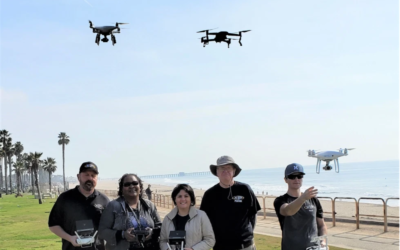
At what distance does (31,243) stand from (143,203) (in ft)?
26.0

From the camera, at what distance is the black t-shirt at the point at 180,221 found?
445 cm

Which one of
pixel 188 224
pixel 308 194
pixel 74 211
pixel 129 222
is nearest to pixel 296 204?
pixel 308 194

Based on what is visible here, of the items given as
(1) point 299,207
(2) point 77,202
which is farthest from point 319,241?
(2) point 77,202

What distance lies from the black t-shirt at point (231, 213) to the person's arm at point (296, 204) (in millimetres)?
591

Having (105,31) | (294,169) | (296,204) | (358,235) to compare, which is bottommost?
(358,235)

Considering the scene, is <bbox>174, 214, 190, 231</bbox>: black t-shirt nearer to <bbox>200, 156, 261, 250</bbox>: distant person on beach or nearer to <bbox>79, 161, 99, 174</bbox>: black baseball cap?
<bbox>200, 156, 261, 250</bbox>: distant person on beach

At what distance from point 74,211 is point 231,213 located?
169cm

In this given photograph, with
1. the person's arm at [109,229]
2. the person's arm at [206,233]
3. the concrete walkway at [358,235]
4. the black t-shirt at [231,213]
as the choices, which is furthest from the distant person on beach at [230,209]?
the concrete walkway at [358,235]

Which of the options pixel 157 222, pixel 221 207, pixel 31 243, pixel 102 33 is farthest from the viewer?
pixel 102 33

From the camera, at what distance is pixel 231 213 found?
4.93m

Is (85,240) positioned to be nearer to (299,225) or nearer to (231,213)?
(231,213)

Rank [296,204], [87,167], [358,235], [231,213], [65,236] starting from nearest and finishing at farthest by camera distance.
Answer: [296,204]
[65,236]
[87,167]
[231,213]
[358,235]

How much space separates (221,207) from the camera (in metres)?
4.95

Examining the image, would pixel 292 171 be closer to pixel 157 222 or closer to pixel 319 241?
pixel 319 241
